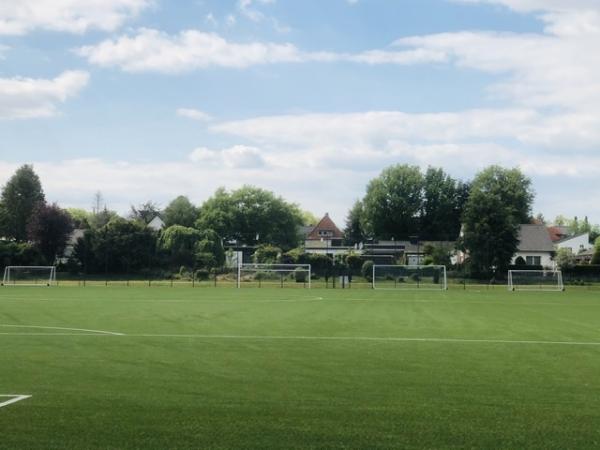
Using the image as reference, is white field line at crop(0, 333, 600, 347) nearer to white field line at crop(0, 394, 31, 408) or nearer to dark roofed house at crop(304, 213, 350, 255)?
white field line at crop(0, 394, 31, 408)

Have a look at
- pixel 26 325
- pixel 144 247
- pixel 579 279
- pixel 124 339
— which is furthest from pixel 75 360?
pixel 144 247

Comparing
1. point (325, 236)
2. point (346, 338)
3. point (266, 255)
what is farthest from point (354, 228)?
point (346, 338)

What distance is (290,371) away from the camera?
37.4ft

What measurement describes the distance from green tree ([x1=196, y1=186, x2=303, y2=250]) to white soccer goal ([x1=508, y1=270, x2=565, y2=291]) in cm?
6196

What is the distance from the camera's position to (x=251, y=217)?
114625mm

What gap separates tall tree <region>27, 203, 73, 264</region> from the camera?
272ft

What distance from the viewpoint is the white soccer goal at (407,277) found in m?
56.9

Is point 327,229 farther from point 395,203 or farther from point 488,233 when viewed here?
point 488,233

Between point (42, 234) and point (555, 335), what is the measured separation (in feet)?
245

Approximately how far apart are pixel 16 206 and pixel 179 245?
3554 cm

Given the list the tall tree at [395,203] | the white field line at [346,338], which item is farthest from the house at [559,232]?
the white field line at [346,338]

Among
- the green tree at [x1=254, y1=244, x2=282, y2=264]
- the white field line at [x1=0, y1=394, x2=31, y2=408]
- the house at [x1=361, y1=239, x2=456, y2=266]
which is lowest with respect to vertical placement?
the white field line at [x1=0, y1=394, x2=31, y2=408]

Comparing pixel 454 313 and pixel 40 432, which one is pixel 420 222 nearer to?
pixel 454 313

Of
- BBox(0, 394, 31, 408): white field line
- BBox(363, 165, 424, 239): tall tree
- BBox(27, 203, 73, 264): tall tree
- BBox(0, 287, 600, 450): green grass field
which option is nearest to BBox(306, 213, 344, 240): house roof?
BBox(363, 165, 424, 239): tall tree
